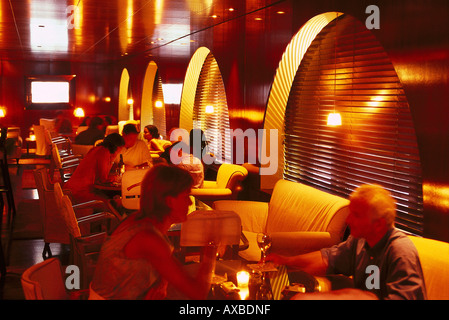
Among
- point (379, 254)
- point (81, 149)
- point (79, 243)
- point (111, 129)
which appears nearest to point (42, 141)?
point (111, 129)

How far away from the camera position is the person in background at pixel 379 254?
100 inches

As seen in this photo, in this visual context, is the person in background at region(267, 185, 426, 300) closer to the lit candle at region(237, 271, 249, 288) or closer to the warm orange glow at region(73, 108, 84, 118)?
the lit candle at region(237, 271, 249, 288)

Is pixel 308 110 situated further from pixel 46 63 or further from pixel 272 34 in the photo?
pixel 46 63

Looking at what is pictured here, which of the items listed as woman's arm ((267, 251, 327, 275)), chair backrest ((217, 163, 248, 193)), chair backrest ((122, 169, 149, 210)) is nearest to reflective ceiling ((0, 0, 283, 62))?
chair backrest ((217, 163, 248, 193))

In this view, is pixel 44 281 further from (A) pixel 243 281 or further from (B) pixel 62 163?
(B) pixel 62 163

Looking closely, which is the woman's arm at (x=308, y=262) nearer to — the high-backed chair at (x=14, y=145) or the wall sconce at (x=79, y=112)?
the high-backed chair at (x=14, y=145)

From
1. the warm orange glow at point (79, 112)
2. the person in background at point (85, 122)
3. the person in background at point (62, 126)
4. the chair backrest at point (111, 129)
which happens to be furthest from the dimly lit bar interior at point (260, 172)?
the warm orange glow at point (79, 112)

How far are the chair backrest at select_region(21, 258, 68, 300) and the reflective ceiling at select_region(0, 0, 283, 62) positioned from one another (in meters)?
4.57

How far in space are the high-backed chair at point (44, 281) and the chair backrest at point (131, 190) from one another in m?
2.51

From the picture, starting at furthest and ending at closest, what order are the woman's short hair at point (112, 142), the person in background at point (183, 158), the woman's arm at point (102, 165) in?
the person in background at point (183, 158) < the woman's short hair at point (112, 142) < the woman's arm at point (102, 165)

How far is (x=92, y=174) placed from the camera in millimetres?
6637

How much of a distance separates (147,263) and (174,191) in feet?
1.17

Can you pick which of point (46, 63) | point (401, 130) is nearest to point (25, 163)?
point (46, 63)

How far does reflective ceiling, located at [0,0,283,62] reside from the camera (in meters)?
6.84
